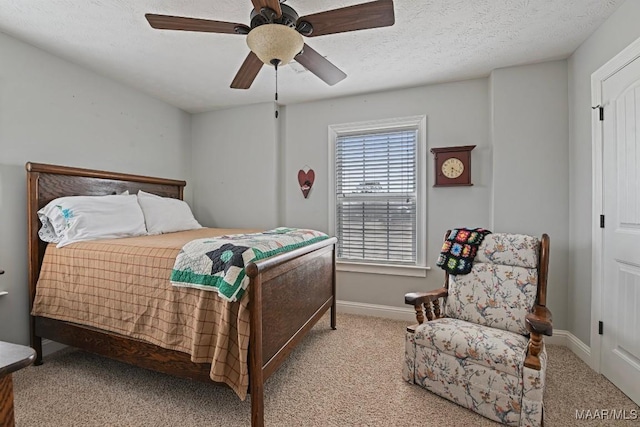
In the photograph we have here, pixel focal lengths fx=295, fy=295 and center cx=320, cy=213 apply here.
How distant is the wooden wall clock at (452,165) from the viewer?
2908mm

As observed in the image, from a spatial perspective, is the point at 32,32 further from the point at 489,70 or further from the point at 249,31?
the point at 489,70

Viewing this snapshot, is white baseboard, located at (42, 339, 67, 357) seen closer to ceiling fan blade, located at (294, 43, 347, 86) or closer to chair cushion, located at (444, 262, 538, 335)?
ceiling fan blade, located at (294, 43, 347, 86)

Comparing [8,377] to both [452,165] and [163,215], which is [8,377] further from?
[452,165]

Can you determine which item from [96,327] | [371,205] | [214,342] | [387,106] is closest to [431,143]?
[387,106]

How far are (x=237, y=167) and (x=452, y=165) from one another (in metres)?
2.51

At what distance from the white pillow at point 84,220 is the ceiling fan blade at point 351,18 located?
2.06 m

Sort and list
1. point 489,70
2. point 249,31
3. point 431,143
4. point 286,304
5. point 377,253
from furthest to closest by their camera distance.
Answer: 1. point 377,253
2. point 431,143
3. point 489,70
4. point 286,304
5. point 249,31

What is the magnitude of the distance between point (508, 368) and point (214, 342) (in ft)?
5.22

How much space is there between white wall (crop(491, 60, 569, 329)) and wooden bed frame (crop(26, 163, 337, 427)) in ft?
5.60

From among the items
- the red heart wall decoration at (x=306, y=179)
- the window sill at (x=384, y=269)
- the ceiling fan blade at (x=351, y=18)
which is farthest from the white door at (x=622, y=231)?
the red heart wall decoration at (x=306, y=179)

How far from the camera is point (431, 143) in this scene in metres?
3.07

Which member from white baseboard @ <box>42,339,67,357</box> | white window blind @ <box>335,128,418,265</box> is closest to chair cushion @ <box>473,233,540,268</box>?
white window blind @ <box>335,128,418,265</box>

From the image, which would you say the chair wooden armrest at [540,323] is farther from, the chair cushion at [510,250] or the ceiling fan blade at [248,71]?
the ceiling fan blade at [248,71]

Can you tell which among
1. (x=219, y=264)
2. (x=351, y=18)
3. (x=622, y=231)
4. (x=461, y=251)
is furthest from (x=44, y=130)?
(x=622, y=231)
